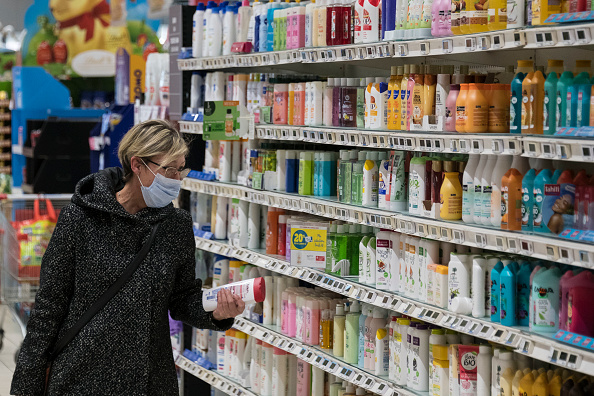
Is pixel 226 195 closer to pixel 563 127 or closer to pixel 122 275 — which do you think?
pixel 122 275

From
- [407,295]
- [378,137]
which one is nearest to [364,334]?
[407,295]

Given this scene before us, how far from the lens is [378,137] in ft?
12.8

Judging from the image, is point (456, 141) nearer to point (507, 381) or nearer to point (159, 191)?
point (507, 381)

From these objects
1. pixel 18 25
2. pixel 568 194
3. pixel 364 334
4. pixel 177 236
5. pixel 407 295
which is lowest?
pixel 364 334

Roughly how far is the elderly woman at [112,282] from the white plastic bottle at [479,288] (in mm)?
965

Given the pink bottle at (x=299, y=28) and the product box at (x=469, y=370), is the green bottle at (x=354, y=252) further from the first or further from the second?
the pink bottle at (x=299, y=28)

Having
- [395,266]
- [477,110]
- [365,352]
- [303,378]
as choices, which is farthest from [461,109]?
[303,378]

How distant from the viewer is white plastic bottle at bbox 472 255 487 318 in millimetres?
3387

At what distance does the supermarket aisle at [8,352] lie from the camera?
6.99 meters

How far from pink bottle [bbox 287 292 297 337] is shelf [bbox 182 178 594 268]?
1.76 feet

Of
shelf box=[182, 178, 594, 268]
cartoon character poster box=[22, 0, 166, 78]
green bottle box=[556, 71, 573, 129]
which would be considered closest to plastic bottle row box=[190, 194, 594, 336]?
shelf box=[182, 178, 594, 268]

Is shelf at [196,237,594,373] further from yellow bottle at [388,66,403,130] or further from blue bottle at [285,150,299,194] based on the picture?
yellow bottle at [388,66,403,130]

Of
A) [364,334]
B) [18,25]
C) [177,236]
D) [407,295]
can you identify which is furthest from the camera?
[18,25]

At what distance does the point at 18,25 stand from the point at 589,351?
12.1 m
